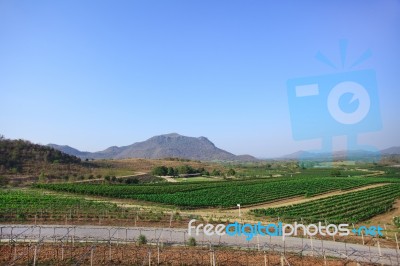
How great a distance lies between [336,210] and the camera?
39781 millimetres

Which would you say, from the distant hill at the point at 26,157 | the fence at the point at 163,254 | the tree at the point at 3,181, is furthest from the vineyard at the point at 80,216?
the distant hill at the point at 26,157

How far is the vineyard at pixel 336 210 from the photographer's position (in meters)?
34.9

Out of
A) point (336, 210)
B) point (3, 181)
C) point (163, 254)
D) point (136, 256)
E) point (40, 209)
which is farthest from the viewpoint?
point (3, 181)

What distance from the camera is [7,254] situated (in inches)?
722

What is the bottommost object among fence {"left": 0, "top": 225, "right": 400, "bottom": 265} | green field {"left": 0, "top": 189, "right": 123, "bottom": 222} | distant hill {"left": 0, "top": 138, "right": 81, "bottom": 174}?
fence {"left": 0, "top": 225, "right": 400, "bottom": 265}

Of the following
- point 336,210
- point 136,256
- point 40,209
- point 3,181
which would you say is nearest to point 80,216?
point 40,209

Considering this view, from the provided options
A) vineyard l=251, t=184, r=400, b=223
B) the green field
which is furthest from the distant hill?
vineyard l=251, t=184, r=400, b=223

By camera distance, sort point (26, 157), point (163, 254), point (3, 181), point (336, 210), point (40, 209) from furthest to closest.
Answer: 1. point (26, 157)
2. point (3, 181)
3. point (336, 210)
4. point (40, 209)
5. point (163, 254)

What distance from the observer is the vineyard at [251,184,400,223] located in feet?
115

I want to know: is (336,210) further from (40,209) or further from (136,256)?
(40,209)

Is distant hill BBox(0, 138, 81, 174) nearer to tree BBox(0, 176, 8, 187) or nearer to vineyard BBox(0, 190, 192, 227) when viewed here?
tree BBox(0, 176, 8, 187)

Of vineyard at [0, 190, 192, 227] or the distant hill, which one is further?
the distant hill

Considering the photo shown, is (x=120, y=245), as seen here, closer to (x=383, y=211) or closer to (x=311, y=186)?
(x=383, y=211)

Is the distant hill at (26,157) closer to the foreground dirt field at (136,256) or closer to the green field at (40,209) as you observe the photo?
the green field at (40,209)
